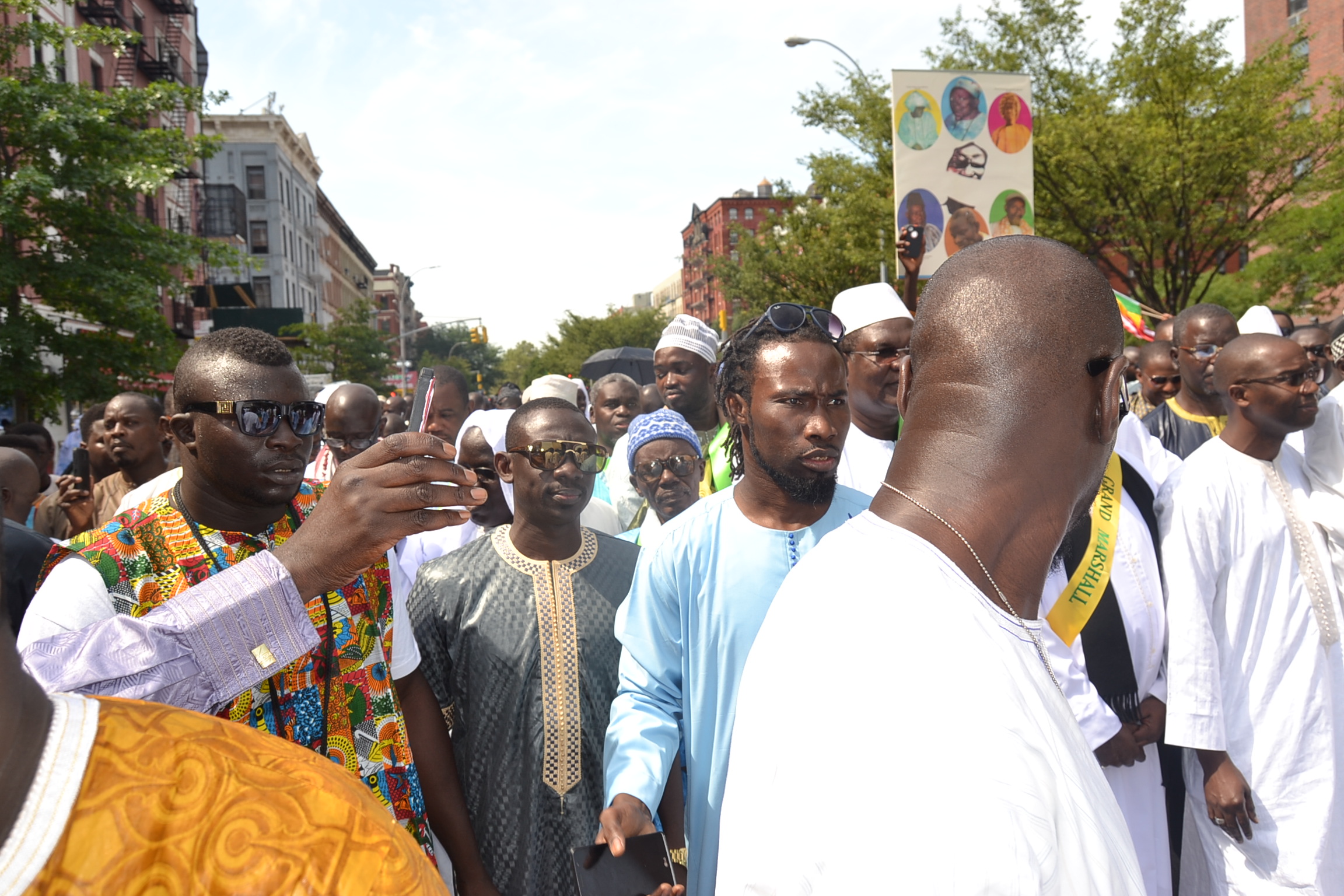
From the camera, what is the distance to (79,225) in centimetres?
1429

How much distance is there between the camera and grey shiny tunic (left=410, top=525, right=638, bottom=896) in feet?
9.86

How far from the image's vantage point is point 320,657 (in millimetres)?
2234

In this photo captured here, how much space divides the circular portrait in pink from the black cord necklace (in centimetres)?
926

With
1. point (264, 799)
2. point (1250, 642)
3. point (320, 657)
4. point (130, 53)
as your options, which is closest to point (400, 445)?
point (320, 657)

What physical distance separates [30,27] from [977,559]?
1712 cm

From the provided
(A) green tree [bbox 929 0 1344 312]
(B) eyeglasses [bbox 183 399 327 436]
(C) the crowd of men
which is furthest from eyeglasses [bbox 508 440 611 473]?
(A) green tree [bbox 929 0 1344 312]

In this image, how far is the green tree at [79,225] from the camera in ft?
45.0

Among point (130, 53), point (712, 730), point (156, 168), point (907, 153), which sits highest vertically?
point (130, 53)

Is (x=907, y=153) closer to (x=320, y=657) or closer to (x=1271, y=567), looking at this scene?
(x=1271, y=567)

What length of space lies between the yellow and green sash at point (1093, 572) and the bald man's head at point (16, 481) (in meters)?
4.59

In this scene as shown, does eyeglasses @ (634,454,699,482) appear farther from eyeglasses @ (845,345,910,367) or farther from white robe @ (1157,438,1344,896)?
white robe @ (1157,438,1344,896)

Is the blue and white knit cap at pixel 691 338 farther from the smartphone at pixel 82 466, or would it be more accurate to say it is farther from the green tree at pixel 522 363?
the green tree at pixel 522 363

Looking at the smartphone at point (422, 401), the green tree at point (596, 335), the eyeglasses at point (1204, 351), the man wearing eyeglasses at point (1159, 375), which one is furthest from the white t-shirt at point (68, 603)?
the green tree at point (596, 335)

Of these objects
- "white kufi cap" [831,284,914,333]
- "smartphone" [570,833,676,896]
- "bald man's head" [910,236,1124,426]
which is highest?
"white kufi cap" [831,284,914,333]
